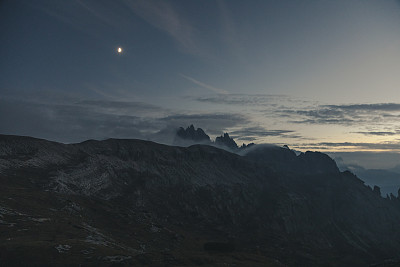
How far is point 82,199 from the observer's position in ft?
573

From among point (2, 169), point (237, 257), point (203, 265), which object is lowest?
point (237, 257)

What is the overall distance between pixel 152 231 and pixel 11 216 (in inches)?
2980

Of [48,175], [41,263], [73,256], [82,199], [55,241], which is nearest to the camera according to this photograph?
[41,263]

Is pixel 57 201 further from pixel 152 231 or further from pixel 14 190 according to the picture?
pixel 152 231

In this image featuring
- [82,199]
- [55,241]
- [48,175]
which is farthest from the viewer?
[48,175]

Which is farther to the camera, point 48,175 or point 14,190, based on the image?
point 48,175

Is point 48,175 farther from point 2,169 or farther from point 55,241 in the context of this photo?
point 55,241

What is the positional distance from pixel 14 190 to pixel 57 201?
864 inches

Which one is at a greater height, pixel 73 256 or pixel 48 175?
pixel 48 175

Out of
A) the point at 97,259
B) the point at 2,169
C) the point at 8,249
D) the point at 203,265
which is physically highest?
the point at 2,169

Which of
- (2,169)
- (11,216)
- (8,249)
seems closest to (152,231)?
(11,216)

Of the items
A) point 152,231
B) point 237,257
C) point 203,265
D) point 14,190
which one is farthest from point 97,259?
point 14,190

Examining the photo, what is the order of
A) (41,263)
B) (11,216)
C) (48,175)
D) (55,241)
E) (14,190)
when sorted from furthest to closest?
1. (48,175)
2. (14,190)
3. (11,216)
4. (55,241)
5. (41,263)

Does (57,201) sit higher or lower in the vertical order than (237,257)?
higher
